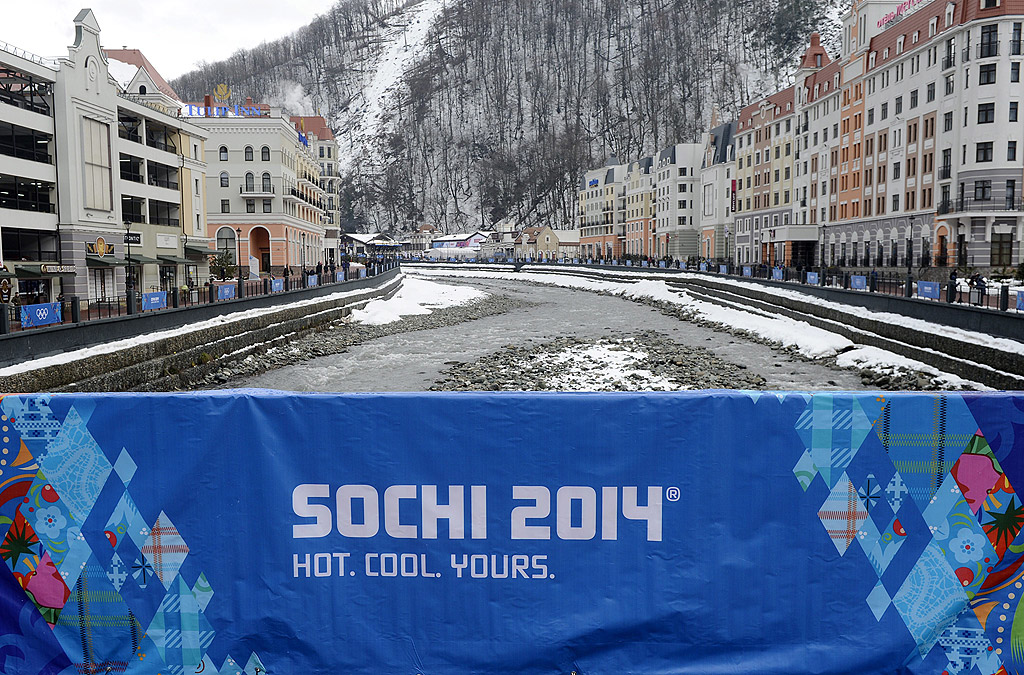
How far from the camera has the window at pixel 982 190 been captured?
4959 centimetres

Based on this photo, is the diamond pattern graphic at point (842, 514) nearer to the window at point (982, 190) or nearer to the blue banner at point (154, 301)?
the blue banner at point (154, 301)

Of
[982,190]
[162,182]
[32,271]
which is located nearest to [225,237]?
[162,182]

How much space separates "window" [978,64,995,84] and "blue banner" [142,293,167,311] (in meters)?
47.9

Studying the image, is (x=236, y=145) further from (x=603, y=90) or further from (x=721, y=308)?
(x=603, y=90)

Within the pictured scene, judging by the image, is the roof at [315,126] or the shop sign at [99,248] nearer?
the shop sign at [99,248]

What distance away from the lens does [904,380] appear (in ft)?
82.6

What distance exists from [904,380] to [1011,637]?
74.1 feet

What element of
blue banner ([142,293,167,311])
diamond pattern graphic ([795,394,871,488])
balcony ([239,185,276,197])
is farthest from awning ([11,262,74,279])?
balcony ([239,185,276,197])

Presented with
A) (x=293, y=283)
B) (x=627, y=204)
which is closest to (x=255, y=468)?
(x=293, y=283)

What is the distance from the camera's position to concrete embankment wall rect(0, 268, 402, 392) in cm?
2031

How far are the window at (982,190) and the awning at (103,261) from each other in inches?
1916

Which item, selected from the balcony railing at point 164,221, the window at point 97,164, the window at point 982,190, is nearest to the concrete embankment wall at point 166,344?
the window at point 97,164

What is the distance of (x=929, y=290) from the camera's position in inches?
1171

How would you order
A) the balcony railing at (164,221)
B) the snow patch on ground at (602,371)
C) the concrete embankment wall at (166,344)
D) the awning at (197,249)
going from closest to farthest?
the concrete embankment wall at (166,344)
the snow patch on ground at (602,371)
the balcony railing at (164,221)
the awning at (197,249)
